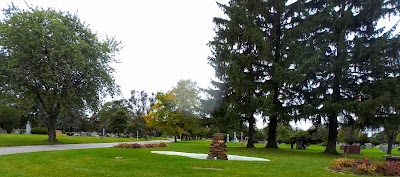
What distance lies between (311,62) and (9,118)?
46.7 m

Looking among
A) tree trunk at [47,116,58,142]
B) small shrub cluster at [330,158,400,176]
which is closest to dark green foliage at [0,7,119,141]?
tree trunk at [47,116,58,142]

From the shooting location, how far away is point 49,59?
2758 centimetres

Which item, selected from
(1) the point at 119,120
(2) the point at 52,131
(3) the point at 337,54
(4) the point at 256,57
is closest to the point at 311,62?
(3) the point at 337,54

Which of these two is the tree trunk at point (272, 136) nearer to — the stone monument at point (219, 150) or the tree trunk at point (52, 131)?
the stone monument at point (219, 150)

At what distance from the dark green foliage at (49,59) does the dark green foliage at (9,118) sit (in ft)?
78.5

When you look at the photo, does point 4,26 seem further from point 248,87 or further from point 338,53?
point 338,53

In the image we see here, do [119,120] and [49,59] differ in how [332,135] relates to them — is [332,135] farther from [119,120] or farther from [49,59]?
[119,120]

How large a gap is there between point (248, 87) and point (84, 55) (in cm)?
1430

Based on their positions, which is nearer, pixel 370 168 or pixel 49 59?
pixel 370 168

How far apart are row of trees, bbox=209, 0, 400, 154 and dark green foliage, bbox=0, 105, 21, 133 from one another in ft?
Answer: 122

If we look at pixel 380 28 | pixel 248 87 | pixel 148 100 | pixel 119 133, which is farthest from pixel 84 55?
pixel 148 100

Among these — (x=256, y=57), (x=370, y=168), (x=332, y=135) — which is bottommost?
(x=370, y=168)

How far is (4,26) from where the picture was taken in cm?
2669

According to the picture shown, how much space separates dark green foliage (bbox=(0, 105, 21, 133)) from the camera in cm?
5031
